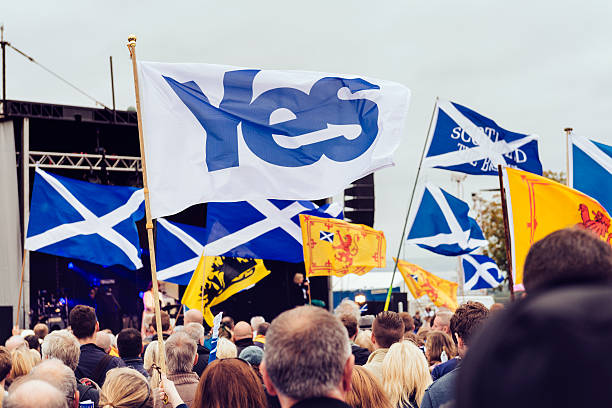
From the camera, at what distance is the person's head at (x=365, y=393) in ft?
13.1

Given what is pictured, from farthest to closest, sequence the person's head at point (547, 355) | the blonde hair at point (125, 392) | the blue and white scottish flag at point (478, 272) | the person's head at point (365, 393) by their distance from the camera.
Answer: the blue and white scottish flag at point (478, 272)
the person's head at point (365, 393)
the blonde hair at point (125, 392)
the person's head at point (547, 355)

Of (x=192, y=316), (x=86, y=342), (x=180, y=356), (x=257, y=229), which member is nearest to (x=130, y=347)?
(x=86, y=342)

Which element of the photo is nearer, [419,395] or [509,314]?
[509,314]

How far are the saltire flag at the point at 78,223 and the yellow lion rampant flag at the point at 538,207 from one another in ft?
21.1

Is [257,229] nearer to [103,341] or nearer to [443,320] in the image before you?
[103,341]

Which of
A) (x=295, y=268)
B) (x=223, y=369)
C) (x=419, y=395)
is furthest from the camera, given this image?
(x=295, y=268)

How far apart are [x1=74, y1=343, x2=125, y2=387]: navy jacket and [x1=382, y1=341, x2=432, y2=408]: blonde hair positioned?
2.41m

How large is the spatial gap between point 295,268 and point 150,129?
1910 cm

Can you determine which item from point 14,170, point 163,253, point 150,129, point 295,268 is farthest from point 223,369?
→ point 295,268

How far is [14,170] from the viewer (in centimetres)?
1919

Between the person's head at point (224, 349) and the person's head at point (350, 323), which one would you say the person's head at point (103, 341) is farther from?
the person's head at point (350, 323)

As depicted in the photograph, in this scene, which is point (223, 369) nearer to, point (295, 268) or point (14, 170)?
point (14, 170)

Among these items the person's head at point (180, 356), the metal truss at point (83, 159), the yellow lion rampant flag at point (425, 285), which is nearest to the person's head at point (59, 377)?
the person's head at point (180, 356)

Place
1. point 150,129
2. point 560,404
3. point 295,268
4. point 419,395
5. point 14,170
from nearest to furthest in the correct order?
point 560,404
point 419,395
point 150,129
point 14,170
point 295,268
